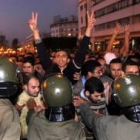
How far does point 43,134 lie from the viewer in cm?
371

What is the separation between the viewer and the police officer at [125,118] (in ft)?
11.5

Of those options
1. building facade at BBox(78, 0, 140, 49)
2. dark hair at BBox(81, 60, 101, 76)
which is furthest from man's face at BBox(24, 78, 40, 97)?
building facade at BBox(78, 0, 140, 49)

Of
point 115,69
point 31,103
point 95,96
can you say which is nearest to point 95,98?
point 95,96

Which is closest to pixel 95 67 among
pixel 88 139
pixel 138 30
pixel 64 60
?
pixel 64 60

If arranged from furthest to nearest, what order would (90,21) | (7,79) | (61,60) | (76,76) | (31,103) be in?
(90,21), (61,60), (76,76), (31,103), (7,79)

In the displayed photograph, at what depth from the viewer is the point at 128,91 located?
359cm

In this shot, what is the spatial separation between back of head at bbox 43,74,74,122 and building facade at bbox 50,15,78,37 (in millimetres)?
156377

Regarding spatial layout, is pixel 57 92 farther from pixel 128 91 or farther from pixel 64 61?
pixel 64 61

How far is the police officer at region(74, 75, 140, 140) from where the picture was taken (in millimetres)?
3494

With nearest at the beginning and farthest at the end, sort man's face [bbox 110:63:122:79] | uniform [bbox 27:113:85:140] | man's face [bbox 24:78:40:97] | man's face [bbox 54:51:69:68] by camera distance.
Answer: uniform [bbox 27:113:85:140]
man's face [bbox 24:78:40:97]
man's face [bbox 54:51:69:68]
man's face [bbox 110:63:122:79]

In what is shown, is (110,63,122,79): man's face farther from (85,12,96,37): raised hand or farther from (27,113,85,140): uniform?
(27,113,85,140): uniform

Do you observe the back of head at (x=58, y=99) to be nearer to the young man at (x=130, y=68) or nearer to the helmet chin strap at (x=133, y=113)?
the helmet chin strap at (x=133, y=113)

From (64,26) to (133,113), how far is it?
170707 mm

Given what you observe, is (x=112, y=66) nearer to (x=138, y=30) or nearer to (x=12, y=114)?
(x=12, y=114)
